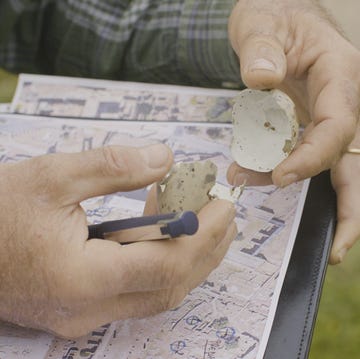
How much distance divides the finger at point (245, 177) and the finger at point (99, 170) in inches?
7.7

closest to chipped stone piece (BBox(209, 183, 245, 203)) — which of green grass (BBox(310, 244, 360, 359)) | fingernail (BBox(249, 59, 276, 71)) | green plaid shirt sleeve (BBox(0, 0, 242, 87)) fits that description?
fingernail (BBox(249, 59, 276, 71))

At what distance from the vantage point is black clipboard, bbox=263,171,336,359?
588 millimetres

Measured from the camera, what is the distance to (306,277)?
65 cm

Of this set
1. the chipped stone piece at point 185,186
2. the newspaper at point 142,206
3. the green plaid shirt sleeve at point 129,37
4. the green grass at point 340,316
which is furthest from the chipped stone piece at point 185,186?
the green grass at point 340,316

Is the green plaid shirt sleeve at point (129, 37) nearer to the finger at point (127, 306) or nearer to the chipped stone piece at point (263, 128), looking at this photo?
the chipped stone piece at point (263, 128)

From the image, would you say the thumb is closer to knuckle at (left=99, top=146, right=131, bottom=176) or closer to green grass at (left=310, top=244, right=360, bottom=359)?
knuckle at (left=99, top=146, right=131, bottom=176)

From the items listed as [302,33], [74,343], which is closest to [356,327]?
[302,33]

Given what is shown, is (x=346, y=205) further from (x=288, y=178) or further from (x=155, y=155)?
(x=155, y=155)

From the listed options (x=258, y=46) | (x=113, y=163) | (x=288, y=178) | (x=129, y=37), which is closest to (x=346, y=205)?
(x=288, y=178)

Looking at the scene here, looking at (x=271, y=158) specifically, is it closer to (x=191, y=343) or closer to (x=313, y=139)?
(x=313, y=139)

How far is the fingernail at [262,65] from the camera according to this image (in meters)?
0.68

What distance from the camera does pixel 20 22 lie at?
1.12 metres

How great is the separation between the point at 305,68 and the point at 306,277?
11.6 inches

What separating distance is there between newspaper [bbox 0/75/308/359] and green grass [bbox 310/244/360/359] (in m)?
0.55
